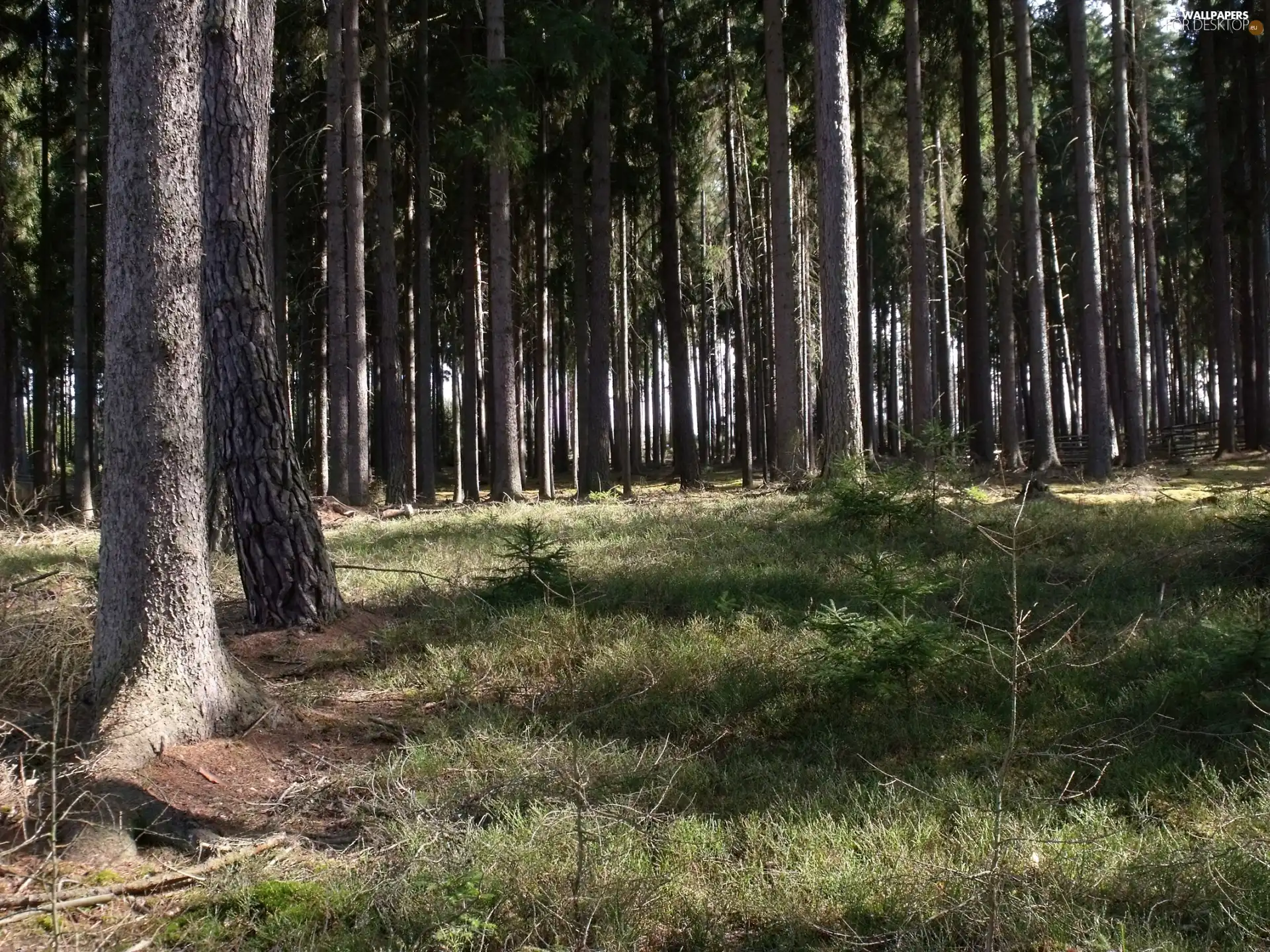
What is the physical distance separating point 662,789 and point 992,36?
20.3 meters

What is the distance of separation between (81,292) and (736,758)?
19.8m

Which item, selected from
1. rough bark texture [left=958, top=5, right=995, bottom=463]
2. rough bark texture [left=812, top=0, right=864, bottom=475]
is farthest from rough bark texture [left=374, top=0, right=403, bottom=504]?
rough bark texture [left=958, top=5, right=995, bottom=463]

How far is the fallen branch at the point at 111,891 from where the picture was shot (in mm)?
3309

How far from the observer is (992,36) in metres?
19.5

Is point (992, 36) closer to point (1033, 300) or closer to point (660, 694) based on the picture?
point (1033, 300)

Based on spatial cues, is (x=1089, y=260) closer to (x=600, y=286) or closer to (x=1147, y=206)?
(x=1147, y=206)

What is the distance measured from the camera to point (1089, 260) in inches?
641

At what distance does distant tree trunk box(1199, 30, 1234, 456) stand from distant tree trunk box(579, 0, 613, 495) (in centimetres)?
1421

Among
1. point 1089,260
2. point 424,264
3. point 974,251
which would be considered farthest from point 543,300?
point 1089,260

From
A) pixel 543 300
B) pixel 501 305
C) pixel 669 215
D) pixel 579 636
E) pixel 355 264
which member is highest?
pixel 669 215

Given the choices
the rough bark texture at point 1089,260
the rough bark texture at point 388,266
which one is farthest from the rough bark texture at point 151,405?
the rough bark texture at point 1089,260

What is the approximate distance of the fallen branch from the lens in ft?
10.9

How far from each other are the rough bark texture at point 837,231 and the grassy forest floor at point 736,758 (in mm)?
4282

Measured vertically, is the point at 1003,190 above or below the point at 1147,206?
below
